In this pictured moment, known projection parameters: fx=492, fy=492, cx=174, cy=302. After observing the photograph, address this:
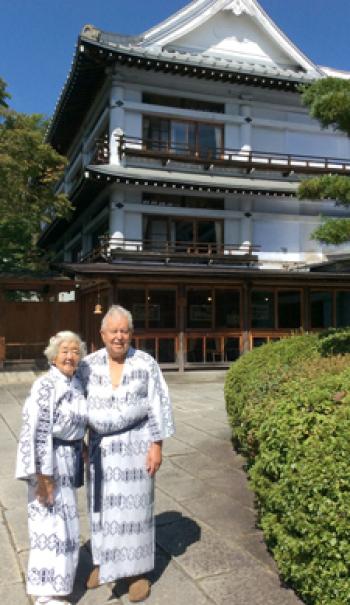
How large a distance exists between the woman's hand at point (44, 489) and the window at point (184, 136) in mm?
17031

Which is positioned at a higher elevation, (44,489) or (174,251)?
(174,251)

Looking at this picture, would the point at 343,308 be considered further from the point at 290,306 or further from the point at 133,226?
the point at 133,226

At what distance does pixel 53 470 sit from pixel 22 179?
14861 millimetres

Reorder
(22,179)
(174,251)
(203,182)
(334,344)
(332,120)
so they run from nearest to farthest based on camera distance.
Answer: (332,120) → (334,344) → (22,179) → (203,182) → (174,251)

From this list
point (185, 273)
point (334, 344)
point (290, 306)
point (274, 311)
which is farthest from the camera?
point (290, 306)

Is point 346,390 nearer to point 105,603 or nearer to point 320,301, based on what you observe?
point 105,603

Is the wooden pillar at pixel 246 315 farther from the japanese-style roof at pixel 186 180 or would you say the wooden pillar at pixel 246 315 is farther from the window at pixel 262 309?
the japanese-style roof at pixel 186 180

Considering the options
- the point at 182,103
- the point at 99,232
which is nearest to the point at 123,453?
the point at 99,232

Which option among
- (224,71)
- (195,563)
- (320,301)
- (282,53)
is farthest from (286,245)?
(195,563)

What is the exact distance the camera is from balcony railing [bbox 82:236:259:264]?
17344 millimetres

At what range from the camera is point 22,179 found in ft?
53.8

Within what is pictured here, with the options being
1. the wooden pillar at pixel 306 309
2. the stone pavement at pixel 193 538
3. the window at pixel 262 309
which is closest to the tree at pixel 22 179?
the window at pixel 262 309

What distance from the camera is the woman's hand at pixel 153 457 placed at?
3340 mm

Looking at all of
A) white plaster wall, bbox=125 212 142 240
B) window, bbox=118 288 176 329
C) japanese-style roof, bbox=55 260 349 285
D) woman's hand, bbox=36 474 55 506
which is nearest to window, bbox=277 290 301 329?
japanese-style roof, bbox=55 260 349 285
